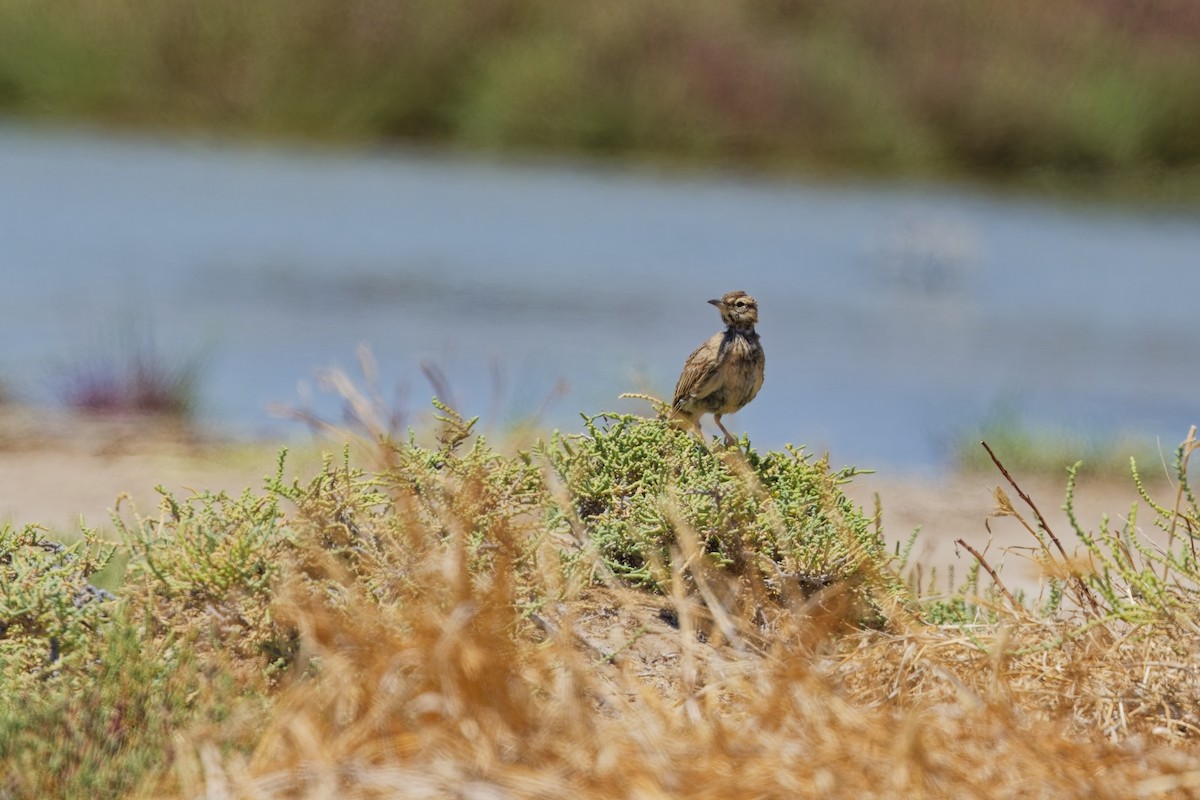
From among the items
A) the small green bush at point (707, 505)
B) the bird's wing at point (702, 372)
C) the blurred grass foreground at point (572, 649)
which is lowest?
the blurred grass foreground at point (572, 649)

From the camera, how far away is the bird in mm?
5945

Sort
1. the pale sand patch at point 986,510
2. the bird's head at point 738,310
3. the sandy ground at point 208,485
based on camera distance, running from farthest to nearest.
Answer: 1. the sandy ground at point 208,485
2. the pale sand patch at point 986,510
3. the bird's head at point 738,310

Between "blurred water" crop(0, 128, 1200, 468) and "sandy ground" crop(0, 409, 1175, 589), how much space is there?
0.83 m

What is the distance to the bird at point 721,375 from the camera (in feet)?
19.5

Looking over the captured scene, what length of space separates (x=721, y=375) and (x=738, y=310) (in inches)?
15.7

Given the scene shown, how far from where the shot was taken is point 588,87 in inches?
1073

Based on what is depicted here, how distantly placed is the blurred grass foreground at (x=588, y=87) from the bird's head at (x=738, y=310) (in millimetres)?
20850

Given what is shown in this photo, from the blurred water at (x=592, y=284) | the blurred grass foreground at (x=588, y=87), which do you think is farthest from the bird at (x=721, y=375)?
the blurred grass foreground at (x=588, y=87)

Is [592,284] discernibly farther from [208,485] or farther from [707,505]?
[707,505]

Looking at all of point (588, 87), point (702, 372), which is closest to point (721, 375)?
point (702, 372)

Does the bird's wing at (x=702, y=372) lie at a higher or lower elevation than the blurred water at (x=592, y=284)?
lower

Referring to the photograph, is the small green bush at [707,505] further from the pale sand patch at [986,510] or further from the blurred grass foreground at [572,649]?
the pale sand patch at [986,510]

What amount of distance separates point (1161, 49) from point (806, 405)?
1974cm

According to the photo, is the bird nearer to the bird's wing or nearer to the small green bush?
the bird's wing
